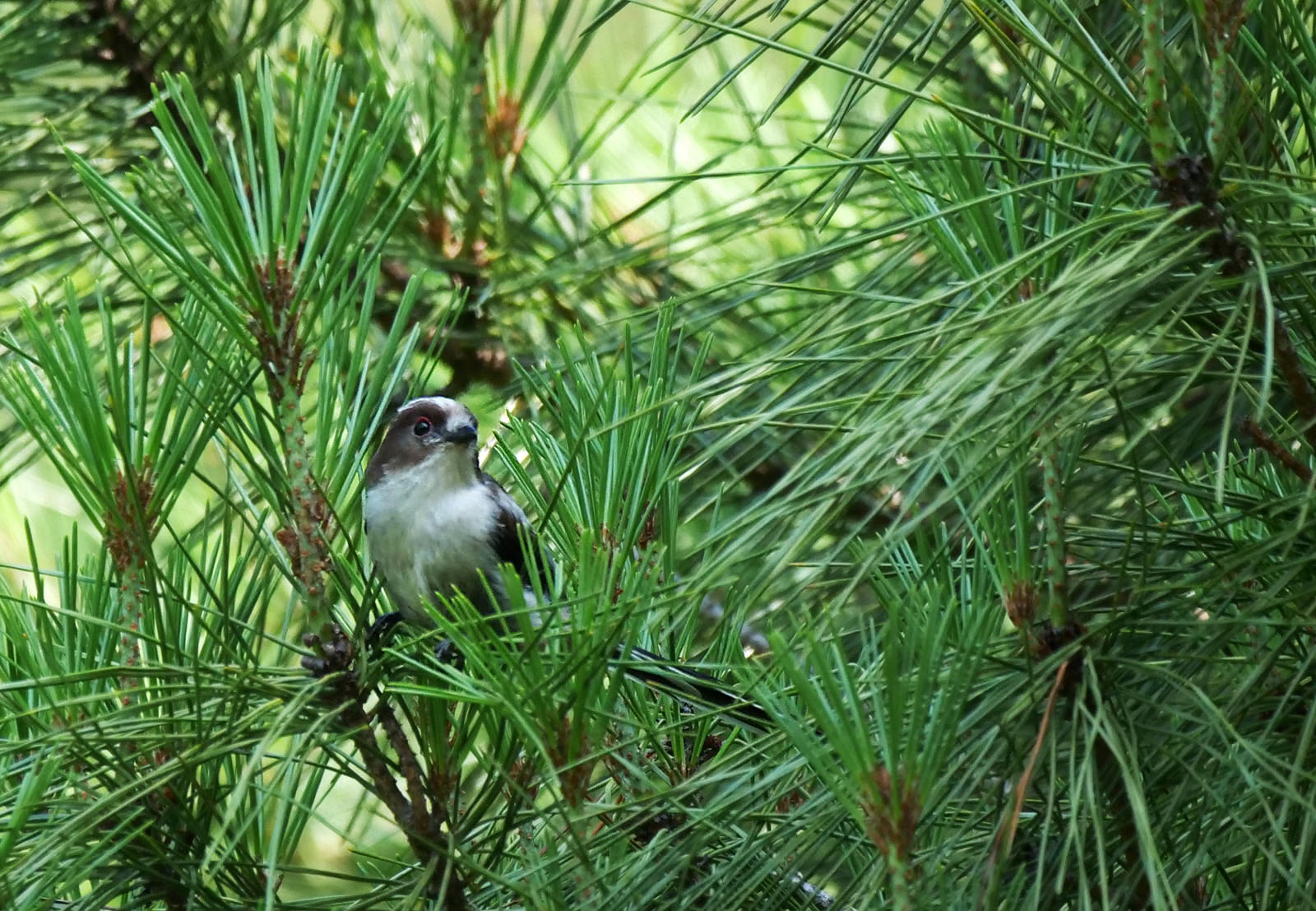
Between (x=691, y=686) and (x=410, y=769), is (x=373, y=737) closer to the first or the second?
(x=410, y=769)

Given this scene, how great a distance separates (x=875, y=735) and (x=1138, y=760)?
0.18m

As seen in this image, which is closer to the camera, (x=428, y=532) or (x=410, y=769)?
(x=410, y=769)

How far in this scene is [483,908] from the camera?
3.58 ft

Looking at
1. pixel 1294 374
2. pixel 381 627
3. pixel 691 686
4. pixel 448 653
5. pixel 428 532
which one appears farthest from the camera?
pixel 428 532

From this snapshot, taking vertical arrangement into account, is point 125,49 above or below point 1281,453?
above

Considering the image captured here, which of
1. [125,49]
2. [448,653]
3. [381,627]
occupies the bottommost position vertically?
[448,653]

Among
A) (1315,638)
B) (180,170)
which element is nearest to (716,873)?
(1315,638)

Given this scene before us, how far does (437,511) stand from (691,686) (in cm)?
73

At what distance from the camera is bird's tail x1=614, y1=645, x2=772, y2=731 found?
105 cm

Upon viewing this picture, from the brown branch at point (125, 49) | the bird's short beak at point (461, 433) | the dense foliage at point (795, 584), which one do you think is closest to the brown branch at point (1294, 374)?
the dense foliage at point (795, 584)

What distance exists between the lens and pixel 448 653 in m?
1.47

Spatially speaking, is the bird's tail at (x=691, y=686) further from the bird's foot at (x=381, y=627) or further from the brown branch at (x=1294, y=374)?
the brown branch at (x=1294, y=374)

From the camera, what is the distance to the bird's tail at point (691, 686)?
105cm

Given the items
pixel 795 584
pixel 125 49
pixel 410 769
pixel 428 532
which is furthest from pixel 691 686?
pixel 125 49
